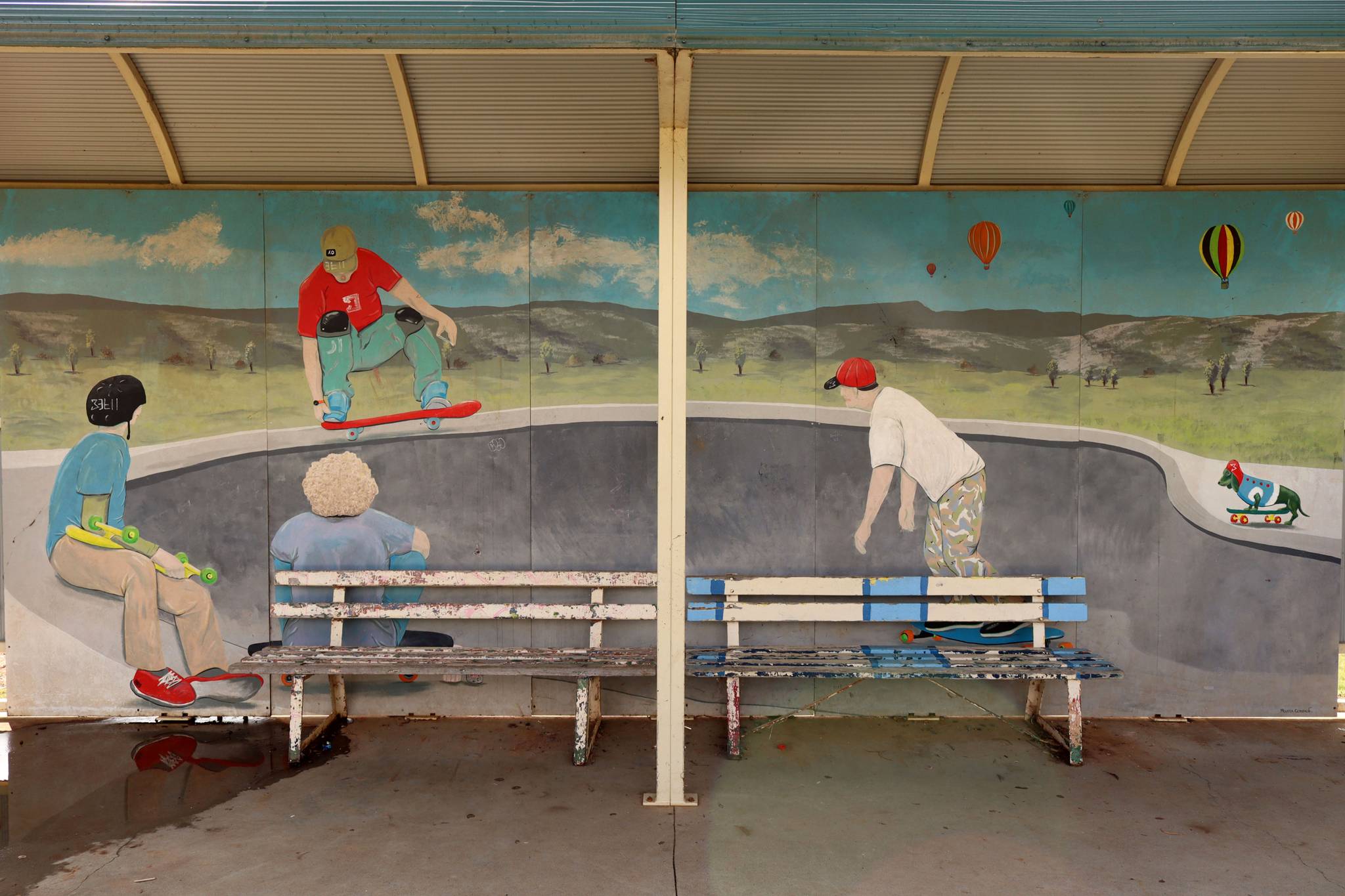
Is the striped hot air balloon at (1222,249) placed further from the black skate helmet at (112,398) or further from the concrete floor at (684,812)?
the black skate helmet at (112,398)

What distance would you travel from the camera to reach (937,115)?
17.5 ft

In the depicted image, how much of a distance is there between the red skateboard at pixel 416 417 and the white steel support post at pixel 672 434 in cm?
194

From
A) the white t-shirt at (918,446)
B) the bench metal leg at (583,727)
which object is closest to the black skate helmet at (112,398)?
the bench metal leg at (583,727)

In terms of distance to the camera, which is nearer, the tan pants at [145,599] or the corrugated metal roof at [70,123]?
the corrugated metal roof at [70,123]

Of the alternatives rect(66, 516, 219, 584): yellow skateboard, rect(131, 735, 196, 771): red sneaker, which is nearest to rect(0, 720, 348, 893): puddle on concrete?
rect(131, 735, 196, 771): red sneaker

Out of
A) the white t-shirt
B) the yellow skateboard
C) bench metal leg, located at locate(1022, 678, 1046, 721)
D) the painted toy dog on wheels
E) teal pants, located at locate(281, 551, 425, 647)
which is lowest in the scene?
bench metal leg, located at locate(1022, 678, 1046, 721)

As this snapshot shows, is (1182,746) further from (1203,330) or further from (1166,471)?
(1203,330)

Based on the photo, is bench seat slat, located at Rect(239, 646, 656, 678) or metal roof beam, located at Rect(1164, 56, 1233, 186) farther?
metal roof beam, located at Rect(1164, 56, 1233, 186)

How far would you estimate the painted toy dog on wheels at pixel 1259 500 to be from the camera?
5789 mm

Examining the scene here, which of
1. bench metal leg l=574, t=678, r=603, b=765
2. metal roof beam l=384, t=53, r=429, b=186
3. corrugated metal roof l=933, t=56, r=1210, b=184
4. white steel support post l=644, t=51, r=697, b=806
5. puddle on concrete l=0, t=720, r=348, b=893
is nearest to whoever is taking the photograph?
puddle on concrete l=0, t=720, r=348, b=893

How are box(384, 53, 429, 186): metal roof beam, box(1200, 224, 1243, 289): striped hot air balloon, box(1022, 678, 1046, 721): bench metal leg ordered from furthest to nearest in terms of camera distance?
box(1200, 224, 1243, 289): striped hot air balloon < box(1022, 678, 1046, 721): bench metal leg < box(384, 53, 429, 186): metal roof beam

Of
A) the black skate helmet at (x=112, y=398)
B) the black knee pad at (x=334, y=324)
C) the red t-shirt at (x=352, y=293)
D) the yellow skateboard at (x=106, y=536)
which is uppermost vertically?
the red t-shirt at (x=352, y=293)

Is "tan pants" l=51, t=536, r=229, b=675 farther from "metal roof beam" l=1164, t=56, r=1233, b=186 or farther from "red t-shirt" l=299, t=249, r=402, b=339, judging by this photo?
"metal roof beam" l=1164, t=56, r=1233, b=186

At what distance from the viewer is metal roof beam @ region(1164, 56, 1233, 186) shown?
5125 millimetres
